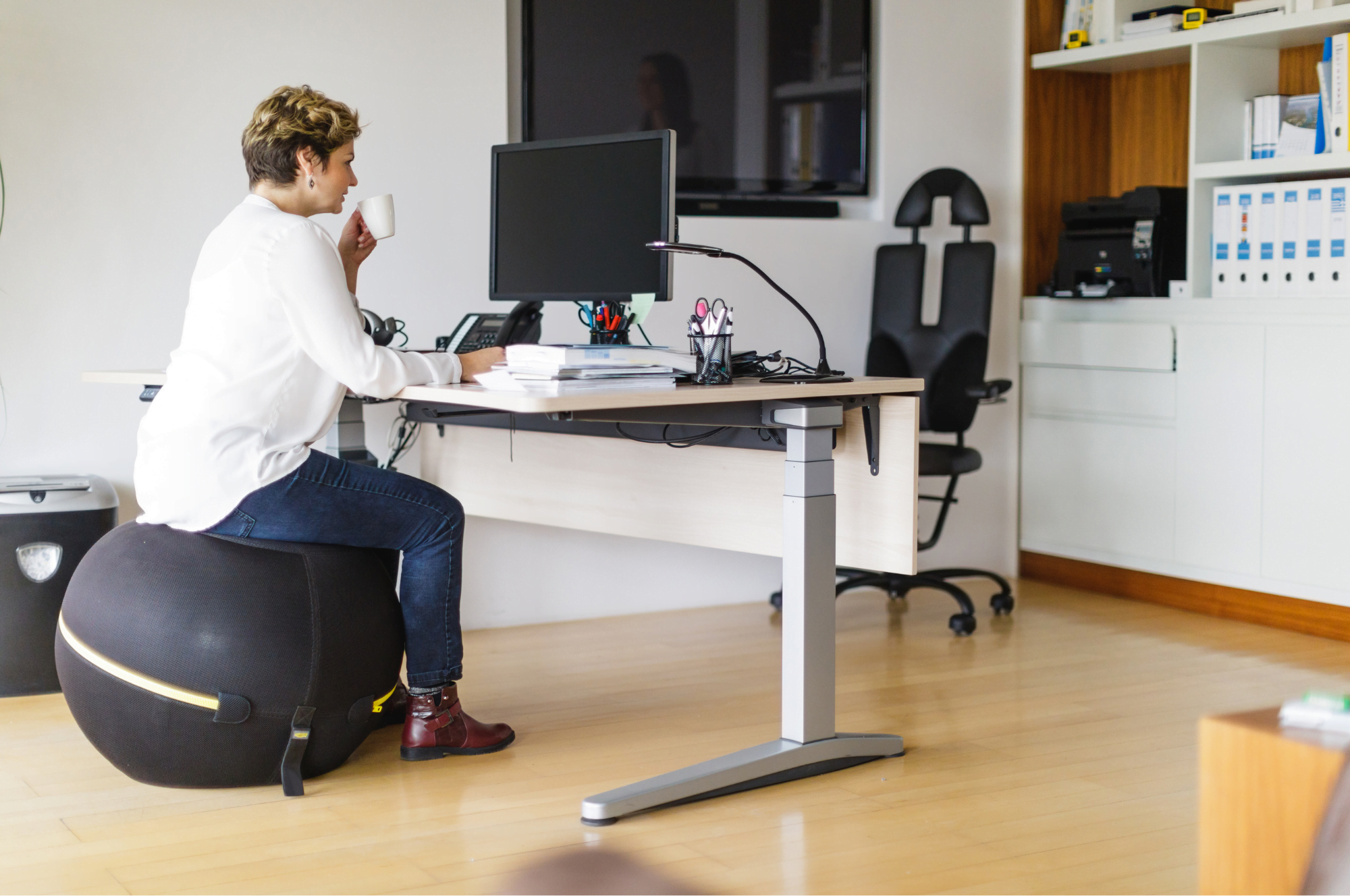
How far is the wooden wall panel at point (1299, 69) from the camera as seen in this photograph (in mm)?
4141

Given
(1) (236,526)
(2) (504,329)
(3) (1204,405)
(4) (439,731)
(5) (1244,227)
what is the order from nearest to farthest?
(1) (236,526)
(4) (439,731)
(2) (504,329)
(5) (1244,227)
(3) (1204,405)

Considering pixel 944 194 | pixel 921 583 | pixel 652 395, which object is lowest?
pixel 921 583

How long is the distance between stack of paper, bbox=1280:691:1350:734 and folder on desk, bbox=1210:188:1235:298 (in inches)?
108

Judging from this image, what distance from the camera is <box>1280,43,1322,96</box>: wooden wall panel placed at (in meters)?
4.14

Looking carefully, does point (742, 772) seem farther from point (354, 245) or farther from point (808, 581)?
point (354, 245)

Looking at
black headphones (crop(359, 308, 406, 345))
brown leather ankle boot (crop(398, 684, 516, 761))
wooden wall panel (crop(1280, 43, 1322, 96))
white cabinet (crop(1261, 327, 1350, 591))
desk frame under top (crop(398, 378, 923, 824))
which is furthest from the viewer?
wooden wall panel (crop(1280, 43, 1322, 96))

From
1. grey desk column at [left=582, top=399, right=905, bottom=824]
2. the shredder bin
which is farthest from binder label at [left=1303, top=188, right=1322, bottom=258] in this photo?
the shredder bin

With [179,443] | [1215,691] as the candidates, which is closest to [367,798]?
[179,443]

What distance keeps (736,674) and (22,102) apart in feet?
7.40

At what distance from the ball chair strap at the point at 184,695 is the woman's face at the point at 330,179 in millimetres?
919

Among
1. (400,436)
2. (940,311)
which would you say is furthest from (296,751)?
(940,311)

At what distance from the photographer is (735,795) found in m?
2.48

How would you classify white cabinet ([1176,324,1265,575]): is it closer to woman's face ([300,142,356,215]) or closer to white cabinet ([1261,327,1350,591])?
white cabinet ([1261,327,1350,591])

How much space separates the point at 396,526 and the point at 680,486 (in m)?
0.78
